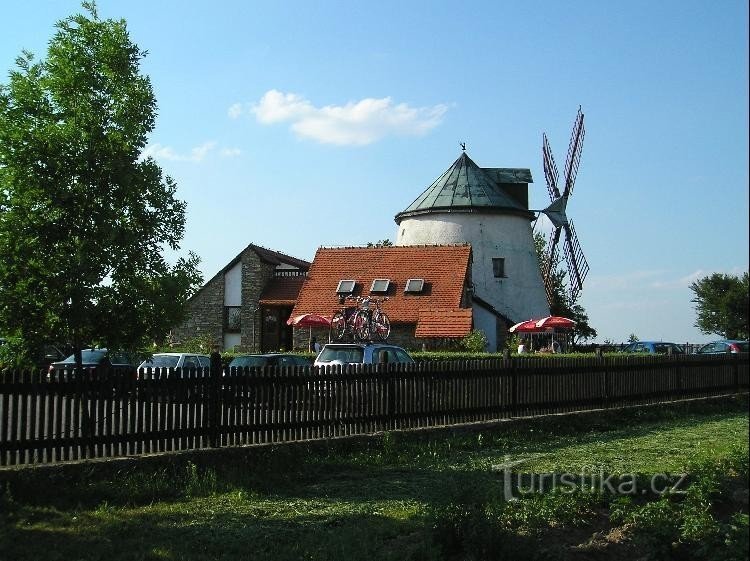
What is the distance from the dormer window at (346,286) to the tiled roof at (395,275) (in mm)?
293

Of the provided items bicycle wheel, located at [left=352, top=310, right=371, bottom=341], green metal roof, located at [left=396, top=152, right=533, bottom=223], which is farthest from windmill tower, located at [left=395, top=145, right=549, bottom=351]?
bicycle wheel, located at [left=352, top=310, right=371, bottom=341]

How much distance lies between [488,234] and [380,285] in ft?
32.1

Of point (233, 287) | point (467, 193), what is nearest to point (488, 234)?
point (467, 193)

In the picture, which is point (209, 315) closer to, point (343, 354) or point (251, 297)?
point (251, 297)

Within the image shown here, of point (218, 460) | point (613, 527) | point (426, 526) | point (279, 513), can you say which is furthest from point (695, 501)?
point (218, 460)

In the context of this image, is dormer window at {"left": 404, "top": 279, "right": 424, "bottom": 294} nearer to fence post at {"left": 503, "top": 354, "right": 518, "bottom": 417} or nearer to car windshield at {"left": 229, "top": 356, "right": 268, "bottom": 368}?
car windshield at {"left": 229, "top": 356, "right": 268, "bottom": 368}

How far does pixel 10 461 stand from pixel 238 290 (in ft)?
126

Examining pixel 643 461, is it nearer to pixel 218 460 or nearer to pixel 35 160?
pixel 218 460

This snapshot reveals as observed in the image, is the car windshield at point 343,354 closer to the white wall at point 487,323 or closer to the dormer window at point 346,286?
the dormer window at point 346,286

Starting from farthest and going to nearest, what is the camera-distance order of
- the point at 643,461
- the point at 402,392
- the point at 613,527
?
the point at 402,392, the point at 643,461, the point at 613,527

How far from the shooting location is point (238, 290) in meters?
47.9

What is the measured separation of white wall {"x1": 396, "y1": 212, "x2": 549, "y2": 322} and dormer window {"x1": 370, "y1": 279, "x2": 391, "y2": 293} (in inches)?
303

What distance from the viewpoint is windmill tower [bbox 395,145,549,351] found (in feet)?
162

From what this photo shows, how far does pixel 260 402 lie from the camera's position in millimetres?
12344
